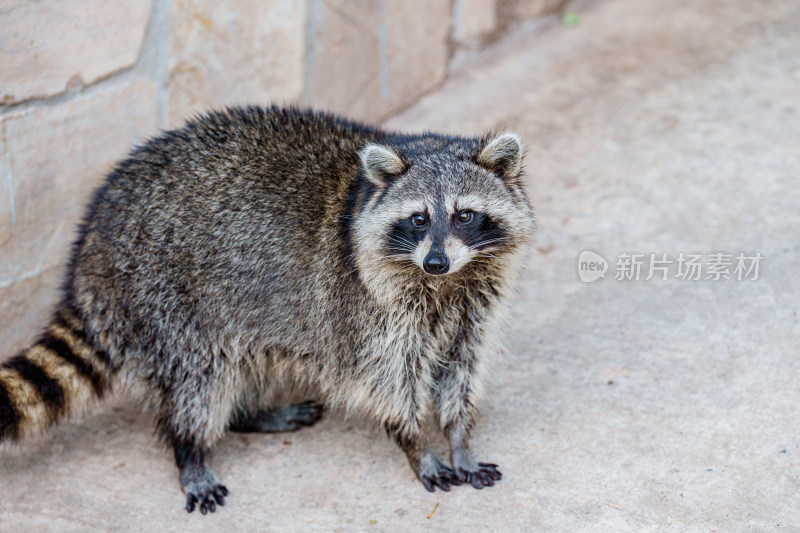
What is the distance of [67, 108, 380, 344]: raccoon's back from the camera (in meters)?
3.22

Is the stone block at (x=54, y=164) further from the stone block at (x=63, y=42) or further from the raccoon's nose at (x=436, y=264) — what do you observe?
the raccoon's nose at (x=436, y=264)

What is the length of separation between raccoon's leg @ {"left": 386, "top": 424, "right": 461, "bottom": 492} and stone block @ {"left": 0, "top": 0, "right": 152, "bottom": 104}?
6.12 feet

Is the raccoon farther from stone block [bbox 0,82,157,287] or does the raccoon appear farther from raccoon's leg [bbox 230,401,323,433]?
stone block [bbox 0,82,157,287]

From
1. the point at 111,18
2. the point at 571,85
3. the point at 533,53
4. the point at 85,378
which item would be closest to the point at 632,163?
the point at 571,85

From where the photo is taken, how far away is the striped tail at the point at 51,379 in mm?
3082

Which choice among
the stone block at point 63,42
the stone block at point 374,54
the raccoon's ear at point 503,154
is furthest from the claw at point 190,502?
the stone block at point 374,54

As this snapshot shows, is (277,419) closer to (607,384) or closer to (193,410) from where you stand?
(193,410)

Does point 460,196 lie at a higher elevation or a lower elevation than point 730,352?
higher

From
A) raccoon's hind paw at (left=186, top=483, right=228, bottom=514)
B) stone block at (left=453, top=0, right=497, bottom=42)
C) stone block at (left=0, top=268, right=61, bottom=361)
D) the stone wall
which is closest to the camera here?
raccoon's hind paw at (left=186, top=483, right=228, bottom=514)

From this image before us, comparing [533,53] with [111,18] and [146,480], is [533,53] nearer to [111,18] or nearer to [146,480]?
[111,18]

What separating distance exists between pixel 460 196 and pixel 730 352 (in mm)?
1315

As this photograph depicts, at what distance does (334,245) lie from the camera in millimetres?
3232

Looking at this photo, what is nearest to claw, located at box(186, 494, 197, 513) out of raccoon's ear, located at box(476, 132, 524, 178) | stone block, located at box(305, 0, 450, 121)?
raccoon's ear, located at box(476, 132, 524, 178)

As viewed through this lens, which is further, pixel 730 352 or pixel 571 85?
pixel 571 85
